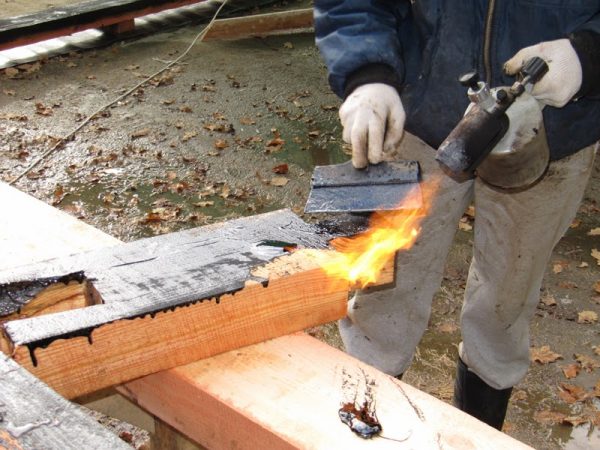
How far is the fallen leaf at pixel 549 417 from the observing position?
134 inches

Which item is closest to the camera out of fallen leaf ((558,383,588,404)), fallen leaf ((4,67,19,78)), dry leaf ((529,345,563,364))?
fallen leaf ((558,383,588,404))

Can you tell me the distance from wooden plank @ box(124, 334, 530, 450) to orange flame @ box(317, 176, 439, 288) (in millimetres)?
236

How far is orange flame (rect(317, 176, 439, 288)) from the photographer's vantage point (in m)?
1.77

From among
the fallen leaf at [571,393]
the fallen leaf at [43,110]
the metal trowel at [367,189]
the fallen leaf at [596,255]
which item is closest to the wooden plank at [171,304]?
the metal trowel at [367,189]

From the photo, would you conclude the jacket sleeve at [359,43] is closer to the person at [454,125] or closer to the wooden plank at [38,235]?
the person at [454,125]

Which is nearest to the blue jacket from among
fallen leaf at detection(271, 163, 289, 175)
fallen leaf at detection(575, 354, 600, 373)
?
fallen leaf at detection(575, 354, 600, 373)

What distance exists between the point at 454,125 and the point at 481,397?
133 cm

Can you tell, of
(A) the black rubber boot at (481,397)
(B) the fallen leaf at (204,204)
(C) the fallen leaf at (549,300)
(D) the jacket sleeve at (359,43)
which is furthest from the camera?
(B) the fallen leaf at (204,204)

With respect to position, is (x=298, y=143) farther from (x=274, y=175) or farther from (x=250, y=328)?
(x=250, y=328)

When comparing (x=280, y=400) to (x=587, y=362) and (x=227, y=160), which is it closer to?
(x=587, y=362)

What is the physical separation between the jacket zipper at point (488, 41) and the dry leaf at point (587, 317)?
2.32 m

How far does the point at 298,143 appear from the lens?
6355 millimetres

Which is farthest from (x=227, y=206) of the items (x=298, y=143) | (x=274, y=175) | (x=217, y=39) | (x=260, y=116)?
(x=217, y=39)

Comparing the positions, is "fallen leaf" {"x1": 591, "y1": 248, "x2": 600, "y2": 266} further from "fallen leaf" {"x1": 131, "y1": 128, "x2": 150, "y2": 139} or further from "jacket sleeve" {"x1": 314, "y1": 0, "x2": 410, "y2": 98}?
"fallen leaf" {"x1": 131, "y1": 128, "x2": 150, "y2": 139}
